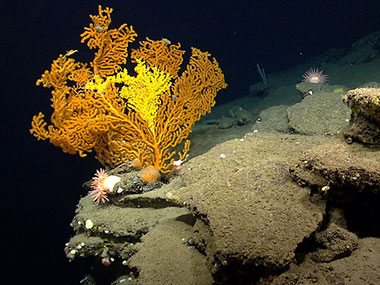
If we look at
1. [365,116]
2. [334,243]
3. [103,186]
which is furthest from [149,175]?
[365,116]

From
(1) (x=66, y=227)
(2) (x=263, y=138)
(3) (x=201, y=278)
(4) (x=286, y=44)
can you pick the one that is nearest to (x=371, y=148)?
(2) (x=263, y=138)

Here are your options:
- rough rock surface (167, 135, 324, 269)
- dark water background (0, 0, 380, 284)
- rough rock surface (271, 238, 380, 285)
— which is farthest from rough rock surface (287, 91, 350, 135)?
dark water background (0, 0, 380, 284)

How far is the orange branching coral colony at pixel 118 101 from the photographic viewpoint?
527cm

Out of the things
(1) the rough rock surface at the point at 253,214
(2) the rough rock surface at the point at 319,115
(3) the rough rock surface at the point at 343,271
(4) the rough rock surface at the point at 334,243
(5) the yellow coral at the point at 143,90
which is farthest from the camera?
(5) the yellow coral at the point at 143,90

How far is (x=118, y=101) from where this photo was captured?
5602 mm

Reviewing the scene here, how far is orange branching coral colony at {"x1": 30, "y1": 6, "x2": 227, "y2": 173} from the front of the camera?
17.3 feet

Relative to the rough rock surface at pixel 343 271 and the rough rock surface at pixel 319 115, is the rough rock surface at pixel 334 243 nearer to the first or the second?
the rough rock surface at pixel 343 271

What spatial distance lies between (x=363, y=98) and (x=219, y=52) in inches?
932

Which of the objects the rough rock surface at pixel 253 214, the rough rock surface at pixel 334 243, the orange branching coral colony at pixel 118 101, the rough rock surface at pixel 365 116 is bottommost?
the rough rock surface at pixel 334 243

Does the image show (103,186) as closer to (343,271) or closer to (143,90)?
(143,90)

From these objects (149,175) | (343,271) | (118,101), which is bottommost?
(343,271)

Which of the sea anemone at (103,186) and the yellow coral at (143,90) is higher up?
the yellow coral at (143,90)

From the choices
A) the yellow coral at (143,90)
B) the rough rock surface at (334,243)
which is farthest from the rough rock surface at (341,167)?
the yellow coral at (143,90)

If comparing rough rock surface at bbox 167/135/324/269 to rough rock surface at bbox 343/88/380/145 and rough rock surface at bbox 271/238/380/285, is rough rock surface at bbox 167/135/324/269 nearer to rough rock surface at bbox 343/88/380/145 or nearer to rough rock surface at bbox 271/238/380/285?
rough rock surface at bbox 271/238/380/285
